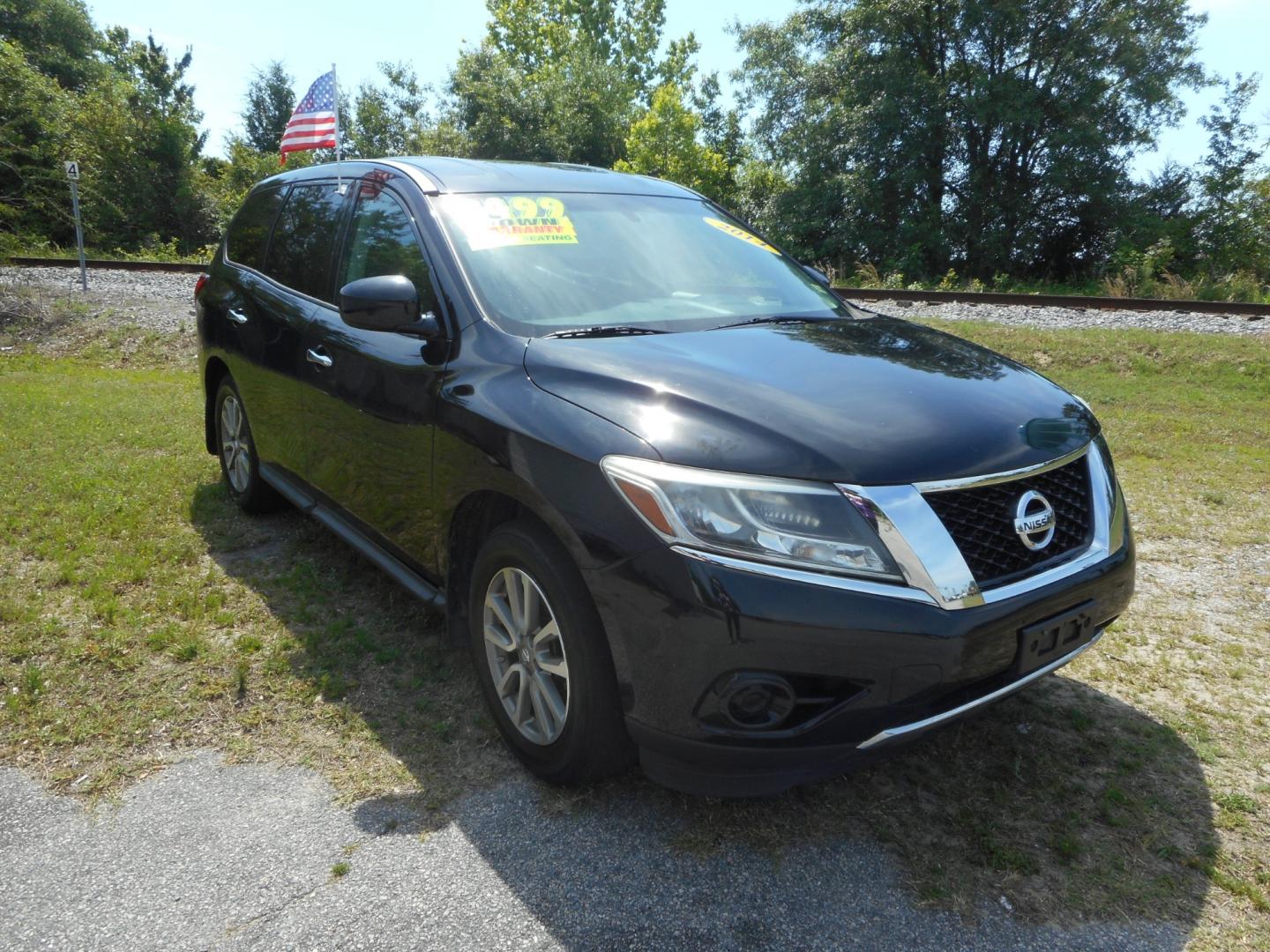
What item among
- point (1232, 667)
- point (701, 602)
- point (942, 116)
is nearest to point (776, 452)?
point (701, 602)

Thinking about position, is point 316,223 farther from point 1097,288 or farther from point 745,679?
point 1097,288

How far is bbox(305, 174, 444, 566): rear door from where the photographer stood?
3111mm

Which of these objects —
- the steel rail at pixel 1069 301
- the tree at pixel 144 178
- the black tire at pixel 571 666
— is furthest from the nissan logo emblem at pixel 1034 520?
the tree at pixel 144 178

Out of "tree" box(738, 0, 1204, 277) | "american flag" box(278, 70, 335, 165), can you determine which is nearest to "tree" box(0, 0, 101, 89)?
"tree" box(738, 0, 1204, 277)

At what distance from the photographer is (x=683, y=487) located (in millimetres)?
2195

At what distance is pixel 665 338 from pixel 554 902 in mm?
1667

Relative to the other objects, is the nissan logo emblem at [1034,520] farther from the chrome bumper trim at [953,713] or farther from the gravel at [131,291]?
the gravel at [131,291]

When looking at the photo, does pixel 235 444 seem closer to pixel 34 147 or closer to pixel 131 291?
pixel 131 291

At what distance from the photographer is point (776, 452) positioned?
2236 millimetres

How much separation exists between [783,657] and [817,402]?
715 millimetres

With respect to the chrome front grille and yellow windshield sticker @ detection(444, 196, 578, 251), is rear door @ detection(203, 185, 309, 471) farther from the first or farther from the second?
the chrome front grille

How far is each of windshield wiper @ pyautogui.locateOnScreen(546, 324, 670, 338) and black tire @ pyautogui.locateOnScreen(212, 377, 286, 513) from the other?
256 cm

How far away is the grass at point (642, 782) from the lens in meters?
2.47

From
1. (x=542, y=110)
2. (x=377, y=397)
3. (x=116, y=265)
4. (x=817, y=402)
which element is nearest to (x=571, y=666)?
(x=817, y=402)
